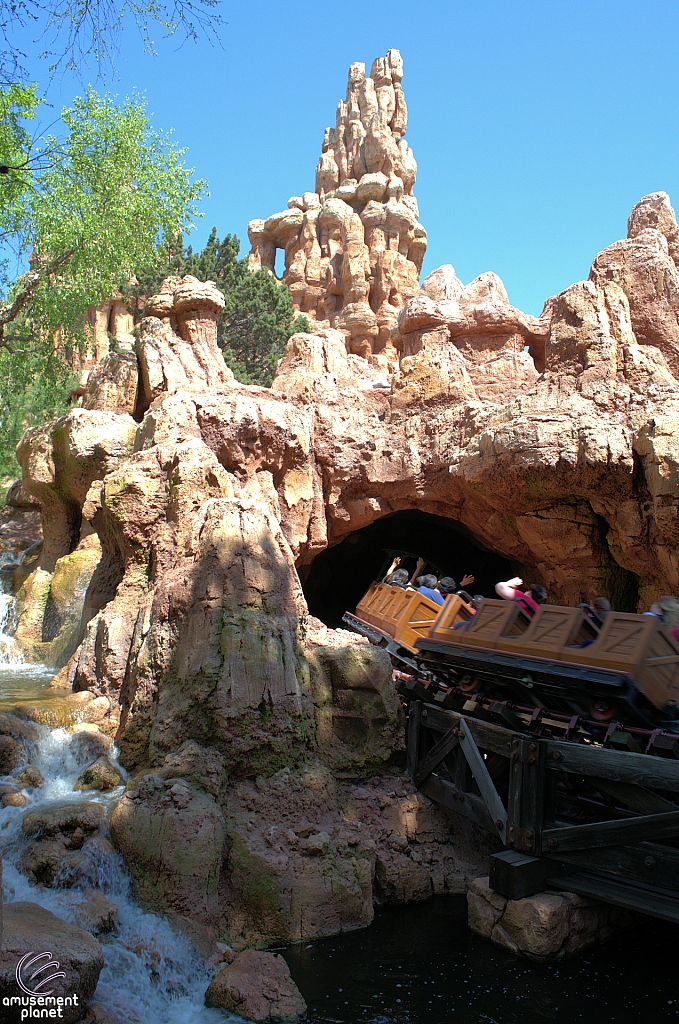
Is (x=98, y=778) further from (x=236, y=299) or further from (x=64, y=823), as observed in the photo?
(x=236, y=299)

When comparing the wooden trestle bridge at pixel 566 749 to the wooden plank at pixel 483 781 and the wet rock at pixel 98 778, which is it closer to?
the wooden plank at pixel 483 781

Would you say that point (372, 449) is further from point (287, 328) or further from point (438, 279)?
point (287, 328)

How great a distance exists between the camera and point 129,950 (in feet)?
18.5

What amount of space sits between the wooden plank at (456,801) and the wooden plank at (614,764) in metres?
1.12

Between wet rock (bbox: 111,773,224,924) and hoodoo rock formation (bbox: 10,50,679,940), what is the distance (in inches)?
0.7

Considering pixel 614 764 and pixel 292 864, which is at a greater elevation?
pixel 614 764

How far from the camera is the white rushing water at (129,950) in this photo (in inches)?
210

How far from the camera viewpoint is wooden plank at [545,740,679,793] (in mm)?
5918

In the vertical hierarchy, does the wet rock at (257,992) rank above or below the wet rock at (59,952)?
below

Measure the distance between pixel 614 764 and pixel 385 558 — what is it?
10.6m

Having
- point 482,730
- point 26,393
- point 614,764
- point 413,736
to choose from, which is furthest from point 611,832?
point 26,393

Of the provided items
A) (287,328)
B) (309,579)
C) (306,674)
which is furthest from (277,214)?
(306,674)

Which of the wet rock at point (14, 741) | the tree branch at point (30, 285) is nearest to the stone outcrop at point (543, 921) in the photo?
the wet rock at point (14, 741)

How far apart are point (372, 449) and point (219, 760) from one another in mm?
7014
